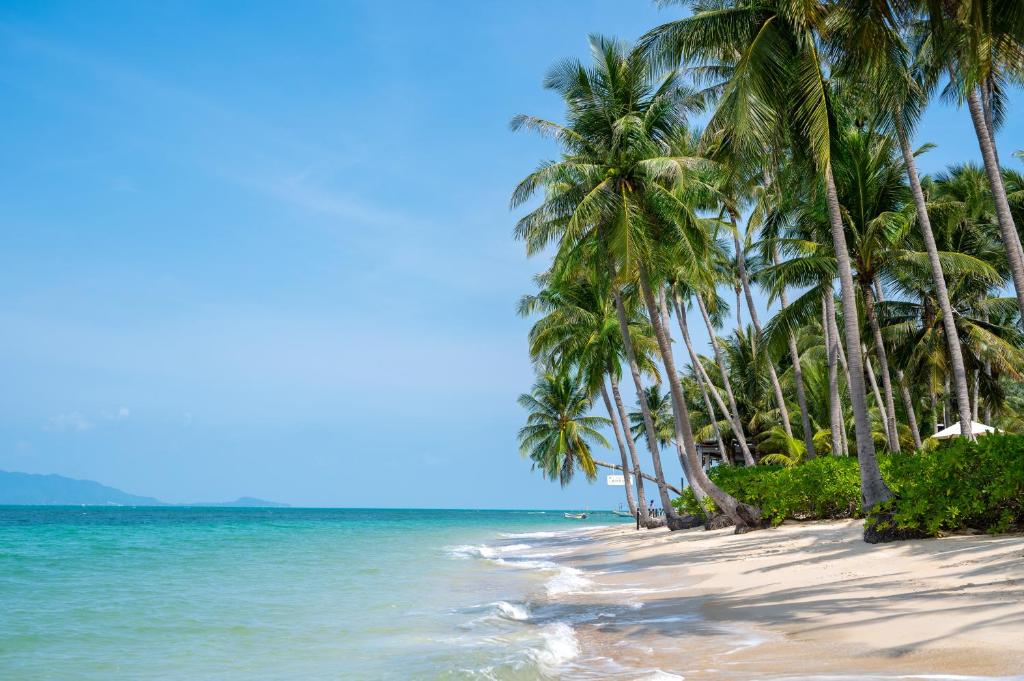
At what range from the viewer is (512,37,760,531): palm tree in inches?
712

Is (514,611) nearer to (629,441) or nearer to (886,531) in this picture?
(886,531)

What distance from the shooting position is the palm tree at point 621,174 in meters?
18.1

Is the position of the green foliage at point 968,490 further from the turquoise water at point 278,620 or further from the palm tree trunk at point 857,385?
the turquoise water at point 278,620

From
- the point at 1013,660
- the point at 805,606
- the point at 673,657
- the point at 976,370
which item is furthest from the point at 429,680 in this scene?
the point at 976,370

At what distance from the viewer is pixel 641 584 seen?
496 inches

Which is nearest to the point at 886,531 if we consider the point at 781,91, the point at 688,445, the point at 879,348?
the point at 688,445

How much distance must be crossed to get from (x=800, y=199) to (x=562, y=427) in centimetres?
2275

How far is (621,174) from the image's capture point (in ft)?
61.2

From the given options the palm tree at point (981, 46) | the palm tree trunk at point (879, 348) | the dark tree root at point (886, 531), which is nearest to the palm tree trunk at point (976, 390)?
the palm tree trunk at point (879, 348)

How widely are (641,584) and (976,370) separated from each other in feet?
65.4

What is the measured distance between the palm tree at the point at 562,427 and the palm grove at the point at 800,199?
943 cm

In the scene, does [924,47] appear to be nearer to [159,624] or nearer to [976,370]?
[976,370]

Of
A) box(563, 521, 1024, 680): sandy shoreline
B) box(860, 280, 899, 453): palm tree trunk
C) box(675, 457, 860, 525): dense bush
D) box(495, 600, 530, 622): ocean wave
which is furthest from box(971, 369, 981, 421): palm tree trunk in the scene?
box(495, 600, 530, 622): ocean wave

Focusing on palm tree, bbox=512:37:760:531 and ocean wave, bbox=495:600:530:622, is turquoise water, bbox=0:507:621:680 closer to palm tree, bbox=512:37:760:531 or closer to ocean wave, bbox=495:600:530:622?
ocean wave, bbox=495:600:530:622
